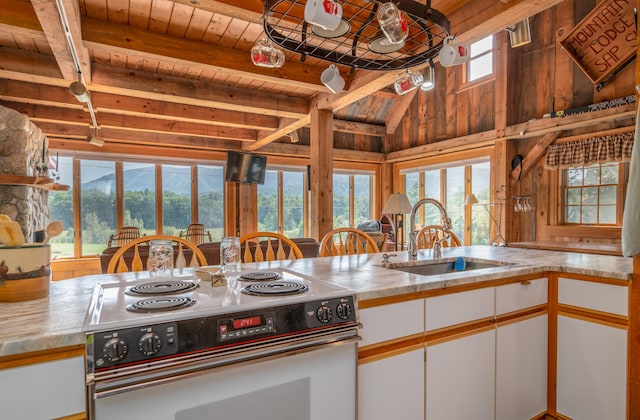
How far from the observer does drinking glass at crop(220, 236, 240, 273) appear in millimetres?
1544

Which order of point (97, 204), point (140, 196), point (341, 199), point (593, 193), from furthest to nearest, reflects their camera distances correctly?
point (341, 199)
point (140, 196)
point (97, 204)
point (593, 193)

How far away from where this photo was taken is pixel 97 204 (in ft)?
19.8

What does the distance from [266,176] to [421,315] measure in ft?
20.0

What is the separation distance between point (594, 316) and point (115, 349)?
6.89 ft

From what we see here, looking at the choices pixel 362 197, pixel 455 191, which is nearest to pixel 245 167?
pixel 362 197

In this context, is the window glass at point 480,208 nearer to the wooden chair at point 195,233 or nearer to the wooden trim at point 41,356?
the wooden chair at point 195,233

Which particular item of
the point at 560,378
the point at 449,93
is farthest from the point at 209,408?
the point at 449,93

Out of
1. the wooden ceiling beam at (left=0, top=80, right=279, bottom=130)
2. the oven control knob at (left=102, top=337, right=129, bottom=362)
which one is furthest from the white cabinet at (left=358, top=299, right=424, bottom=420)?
the wooden ceiling beam at (left=0, top=80, right=279, bottom=130)

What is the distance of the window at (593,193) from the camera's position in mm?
4590

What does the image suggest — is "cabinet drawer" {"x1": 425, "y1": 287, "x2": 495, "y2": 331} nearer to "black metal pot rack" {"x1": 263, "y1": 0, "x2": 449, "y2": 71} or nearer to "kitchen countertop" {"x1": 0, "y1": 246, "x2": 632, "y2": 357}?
"kitchen countertop" {"x1": 0, "y1": 246, "x2": 632, "y2": 357}

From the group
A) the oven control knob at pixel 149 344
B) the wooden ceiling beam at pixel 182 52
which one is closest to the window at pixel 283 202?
the wooden ceiling beam at pixel 182 52

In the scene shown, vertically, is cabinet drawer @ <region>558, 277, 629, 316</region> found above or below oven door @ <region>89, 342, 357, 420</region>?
above

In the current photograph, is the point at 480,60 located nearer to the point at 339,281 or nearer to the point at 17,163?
the point at 339,281

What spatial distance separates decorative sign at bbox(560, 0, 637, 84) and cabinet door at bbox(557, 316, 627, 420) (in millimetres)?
4050
